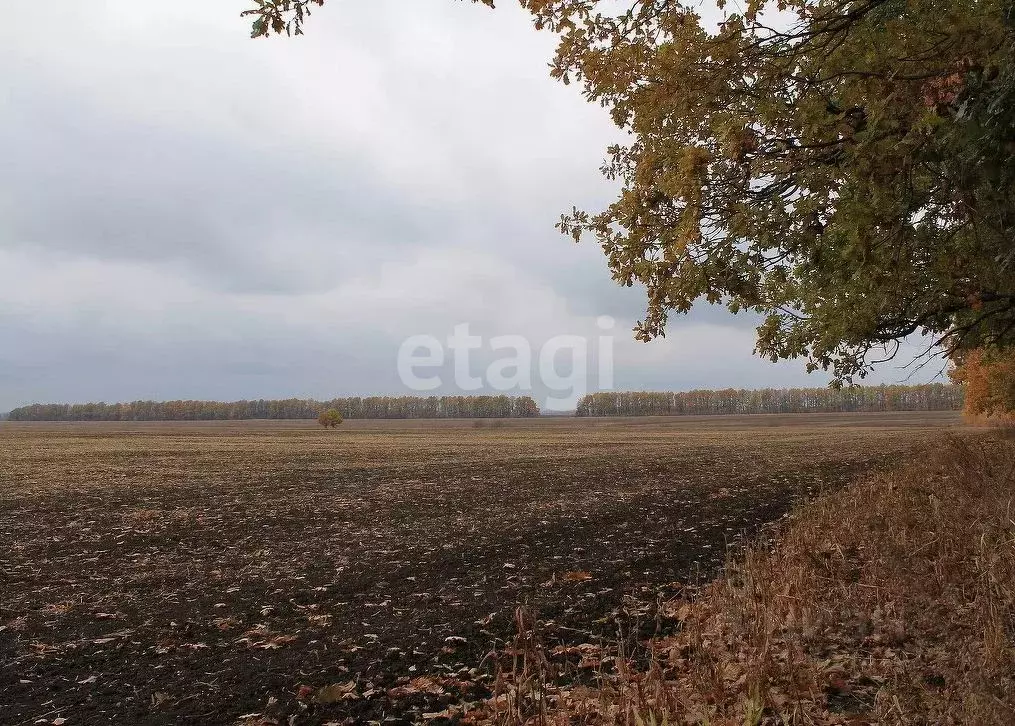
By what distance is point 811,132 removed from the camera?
7.38 metres

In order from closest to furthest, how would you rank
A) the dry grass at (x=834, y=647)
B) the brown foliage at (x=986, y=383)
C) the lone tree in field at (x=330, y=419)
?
the dry grass at (x=834, y=647) < the brown foliage at (x=986, y=383) < the lone tree in field at (x=330, y=419)

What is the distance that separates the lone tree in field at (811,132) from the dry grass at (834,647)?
3.75 metres

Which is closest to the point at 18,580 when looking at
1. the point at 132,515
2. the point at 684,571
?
the point at 132,515

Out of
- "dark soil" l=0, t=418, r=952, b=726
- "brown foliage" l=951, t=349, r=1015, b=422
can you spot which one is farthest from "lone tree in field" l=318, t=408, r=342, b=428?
"brown foliage" l=951, t=349, r=1015, b=422

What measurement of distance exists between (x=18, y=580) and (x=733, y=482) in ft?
72.9

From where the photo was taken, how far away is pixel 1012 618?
6.50 metres

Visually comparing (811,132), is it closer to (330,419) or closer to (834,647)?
(834,647)

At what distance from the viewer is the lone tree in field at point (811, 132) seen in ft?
21.1

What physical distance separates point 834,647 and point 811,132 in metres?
5.57

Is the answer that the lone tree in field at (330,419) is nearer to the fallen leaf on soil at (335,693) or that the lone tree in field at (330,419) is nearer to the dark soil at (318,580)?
the dark soil at (318,580)

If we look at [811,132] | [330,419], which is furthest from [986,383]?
[330,419]

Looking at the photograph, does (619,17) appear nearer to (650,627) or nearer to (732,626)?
(732,626)

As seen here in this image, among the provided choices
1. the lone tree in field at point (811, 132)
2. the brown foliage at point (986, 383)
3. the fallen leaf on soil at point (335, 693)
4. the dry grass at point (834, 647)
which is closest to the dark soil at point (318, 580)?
the fallen leaf on soil at point (335, 693)

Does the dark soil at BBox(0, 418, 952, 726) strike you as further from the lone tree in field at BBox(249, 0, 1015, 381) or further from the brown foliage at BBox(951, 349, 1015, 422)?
the brown foliage at BBox(951, 349, 1015, 422)
